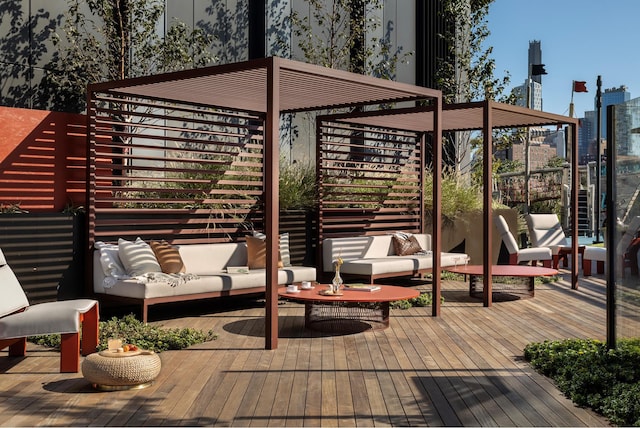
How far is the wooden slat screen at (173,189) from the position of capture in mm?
8797

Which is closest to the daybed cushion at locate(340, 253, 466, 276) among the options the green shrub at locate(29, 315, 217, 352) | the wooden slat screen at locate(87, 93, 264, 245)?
the wooden slat screen at locate(87, 93, 264, 245)

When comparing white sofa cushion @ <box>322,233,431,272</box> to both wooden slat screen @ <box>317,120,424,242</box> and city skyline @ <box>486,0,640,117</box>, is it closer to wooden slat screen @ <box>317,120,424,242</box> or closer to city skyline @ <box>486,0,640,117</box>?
wooden slat screen @ <box>317,120,424,242</box>

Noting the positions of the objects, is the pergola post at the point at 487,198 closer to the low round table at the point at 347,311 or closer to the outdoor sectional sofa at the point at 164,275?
the low round table at the point at 347,311

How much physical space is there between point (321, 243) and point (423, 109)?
7.94ft

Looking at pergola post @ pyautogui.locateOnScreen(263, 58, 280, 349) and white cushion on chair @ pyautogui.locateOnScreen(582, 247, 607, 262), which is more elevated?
pergola post @ pyautogui.locateOnScreen(263, 58, 280, 349)

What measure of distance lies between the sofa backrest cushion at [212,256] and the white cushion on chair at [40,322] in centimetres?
326

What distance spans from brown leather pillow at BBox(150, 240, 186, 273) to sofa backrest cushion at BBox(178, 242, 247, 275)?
277 millimetres

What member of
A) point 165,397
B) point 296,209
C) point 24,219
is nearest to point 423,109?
point 296,209

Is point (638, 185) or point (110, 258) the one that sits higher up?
point (638, 185)

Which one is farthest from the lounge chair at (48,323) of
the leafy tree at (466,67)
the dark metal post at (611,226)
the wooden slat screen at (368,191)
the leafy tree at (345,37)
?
the leafy tree at (466,67)

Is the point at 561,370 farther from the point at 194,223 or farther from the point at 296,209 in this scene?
the point at 296,209

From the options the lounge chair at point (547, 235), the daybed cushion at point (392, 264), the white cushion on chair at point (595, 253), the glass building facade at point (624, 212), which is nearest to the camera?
the glass building facade at point (624, 212)

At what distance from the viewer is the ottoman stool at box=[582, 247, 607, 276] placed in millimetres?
12945

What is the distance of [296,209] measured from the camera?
36.9 feet
